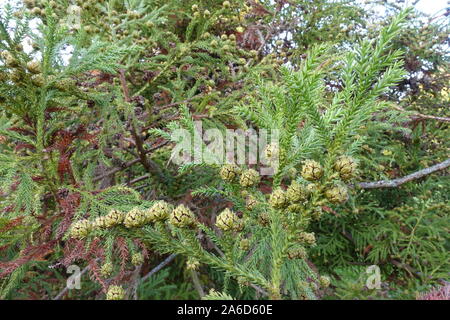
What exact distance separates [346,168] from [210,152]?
51 centimetres

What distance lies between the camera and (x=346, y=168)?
1010 millimetres

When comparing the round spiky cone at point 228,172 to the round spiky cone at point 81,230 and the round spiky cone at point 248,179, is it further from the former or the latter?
the round spiky cone at point 81,230

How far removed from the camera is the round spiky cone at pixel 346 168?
3.31ft

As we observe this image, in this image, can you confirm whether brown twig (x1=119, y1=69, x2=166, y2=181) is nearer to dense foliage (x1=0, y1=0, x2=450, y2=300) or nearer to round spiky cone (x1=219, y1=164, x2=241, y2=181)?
dense foliage (x1=0, y1=0, x2=450, y2=300)

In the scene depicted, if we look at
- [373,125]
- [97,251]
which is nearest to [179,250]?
[97,251]

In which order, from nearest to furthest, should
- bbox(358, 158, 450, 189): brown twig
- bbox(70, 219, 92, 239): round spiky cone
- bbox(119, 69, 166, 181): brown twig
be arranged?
bbox(70, 219, 92, 239): round spiky cone → bbox(119, 69, 166, 181): brown twig → bbox(358, 158, 450, 189): brown twig

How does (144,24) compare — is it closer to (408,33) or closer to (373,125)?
(373,125)

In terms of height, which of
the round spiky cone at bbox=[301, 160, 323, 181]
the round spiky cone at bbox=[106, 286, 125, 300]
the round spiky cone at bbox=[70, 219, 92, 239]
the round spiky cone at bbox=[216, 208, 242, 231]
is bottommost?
the round spiky cone at bbox=[106, 286, 125, 300]

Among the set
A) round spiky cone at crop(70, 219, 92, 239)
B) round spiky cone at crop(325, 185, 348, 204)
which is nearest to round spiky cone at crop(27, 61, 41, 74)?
round spiky cone at crop(70, 219, 92, 239)

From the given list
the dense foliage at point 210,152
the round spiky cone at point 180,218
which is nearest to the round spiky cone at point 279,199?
the dense foliage at point 210,152

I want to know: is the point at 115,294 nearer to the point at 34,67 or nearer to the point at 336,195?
the point at 336,195

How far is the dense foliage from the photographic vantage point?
1.13 meters

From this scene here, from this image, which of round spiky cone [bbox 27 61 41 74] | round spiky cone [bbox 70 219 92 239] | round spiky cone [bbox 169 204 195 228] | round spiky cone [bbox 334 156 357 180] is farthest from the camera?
round spiky cone [bbox 27 61 41 74]

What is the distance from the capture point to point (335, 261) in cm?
375
